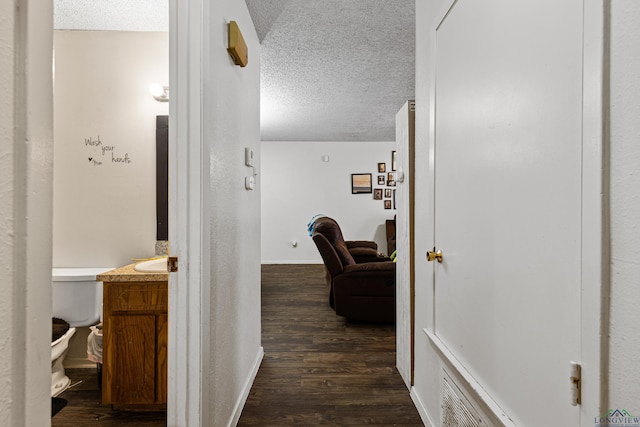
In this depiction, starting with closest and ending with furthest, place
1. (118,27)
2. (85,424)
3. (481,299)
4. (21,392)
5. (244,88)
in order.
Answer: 1. (21,392)
2. (481,299)
3. (85,424)
4. (244,88)
5. (118,27)

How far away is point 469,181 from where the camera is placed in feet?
3.90

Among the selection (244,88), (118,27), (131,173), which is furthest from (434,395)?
(118,27)

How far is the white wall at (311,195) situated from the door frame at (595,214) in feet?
19.6

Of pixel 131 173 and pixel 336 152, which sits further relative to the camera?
pixel 336 152

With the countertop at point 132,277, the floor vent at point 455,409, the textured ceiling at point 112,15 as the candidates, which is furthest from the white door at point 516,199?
the textured ceiling at point 112,15

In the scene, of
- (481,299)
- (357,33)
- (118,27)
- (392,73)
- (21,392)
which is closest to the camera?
(21,392)

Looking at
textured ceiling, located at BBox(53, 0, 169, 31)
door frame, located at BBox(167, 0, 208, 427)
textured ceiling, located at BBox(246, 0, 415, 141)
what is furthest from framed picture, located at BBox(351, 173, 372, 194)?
door frame, located at BBox(167, 0, 208, 427)

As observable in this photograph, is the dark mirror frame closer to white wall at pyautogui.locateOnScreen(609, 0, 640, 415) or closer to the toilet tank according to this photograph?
the toilet tank

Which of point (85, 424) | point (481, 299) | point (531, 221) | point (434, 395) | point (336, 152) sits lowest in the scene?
point (85, 424)

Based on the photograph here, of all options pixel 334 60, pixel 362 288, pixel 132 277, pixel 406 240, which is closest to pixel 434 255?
pixel 406 240

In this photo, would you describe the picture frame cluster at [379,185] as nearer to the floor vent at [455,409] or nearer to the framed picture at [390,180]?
the framed picture at [390,180]

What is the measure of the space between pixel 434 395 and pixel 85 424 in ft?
5.94

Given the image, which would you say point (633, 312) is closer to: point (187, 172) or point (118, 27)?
point (187, 172)

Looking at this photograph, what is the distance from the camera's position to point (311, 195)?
21.8 feet
